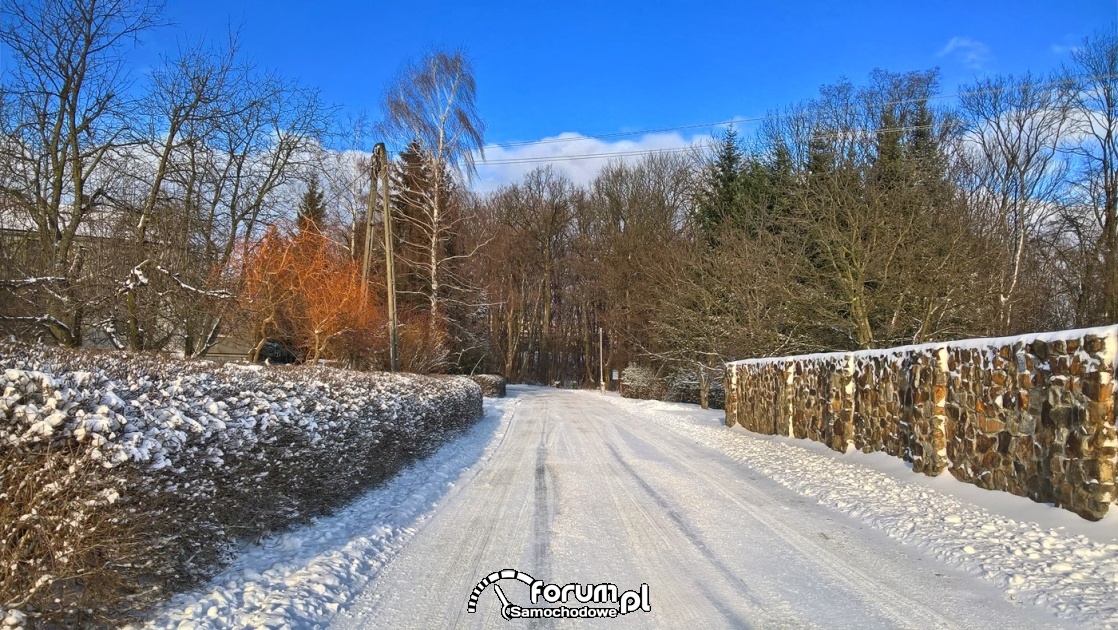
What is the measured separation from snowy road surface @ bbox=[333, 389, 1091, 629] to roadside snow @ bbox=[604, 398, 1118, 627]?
7 centimetres

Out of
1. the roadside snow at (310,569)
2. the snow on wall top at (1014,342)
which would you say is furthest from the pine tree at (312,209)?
the snow on wall top at (1014,342)

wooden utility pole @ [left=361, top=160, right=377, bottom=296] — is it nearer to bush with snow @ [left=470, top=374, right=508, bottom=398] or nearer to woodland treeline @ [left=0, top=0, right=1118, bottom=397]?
woodland treeline @ [left=0, top=0, right=1118, bottom=397]

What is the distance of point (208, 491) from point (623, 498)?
474 centimetres

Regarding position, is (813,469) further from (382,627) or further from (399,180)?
(399,180)

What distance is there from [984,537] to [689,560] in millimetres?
2609

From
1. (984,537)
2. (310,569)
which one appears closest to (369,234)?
(310,569)

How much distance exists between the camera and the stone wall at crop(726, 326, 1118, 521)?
5652 mm

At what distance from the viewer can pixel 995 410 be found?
7016mm

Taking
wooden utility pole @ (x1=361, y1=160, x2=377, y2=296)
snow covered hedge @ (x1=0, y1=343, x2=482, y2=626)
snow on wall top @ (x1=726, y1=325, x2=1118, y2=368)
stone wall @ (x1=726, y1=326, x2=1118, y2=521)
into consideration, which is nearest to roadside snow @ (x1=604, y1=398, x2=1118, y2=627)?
stone wall @ (x1=726, y1=326, x2=1118, y2=521)

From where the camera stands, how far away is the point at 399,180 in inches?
1260

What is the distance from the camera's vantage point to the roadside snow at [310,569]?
386cm

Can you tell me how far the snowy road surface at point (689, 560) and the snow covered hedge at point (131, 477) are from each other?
1.08 m

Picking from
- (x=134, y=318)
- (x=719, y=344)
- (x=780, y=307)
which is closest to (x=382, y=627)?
(x=134, y=318)

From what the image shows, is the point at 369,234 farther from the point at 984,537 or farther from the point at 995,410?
the point at 984,537
